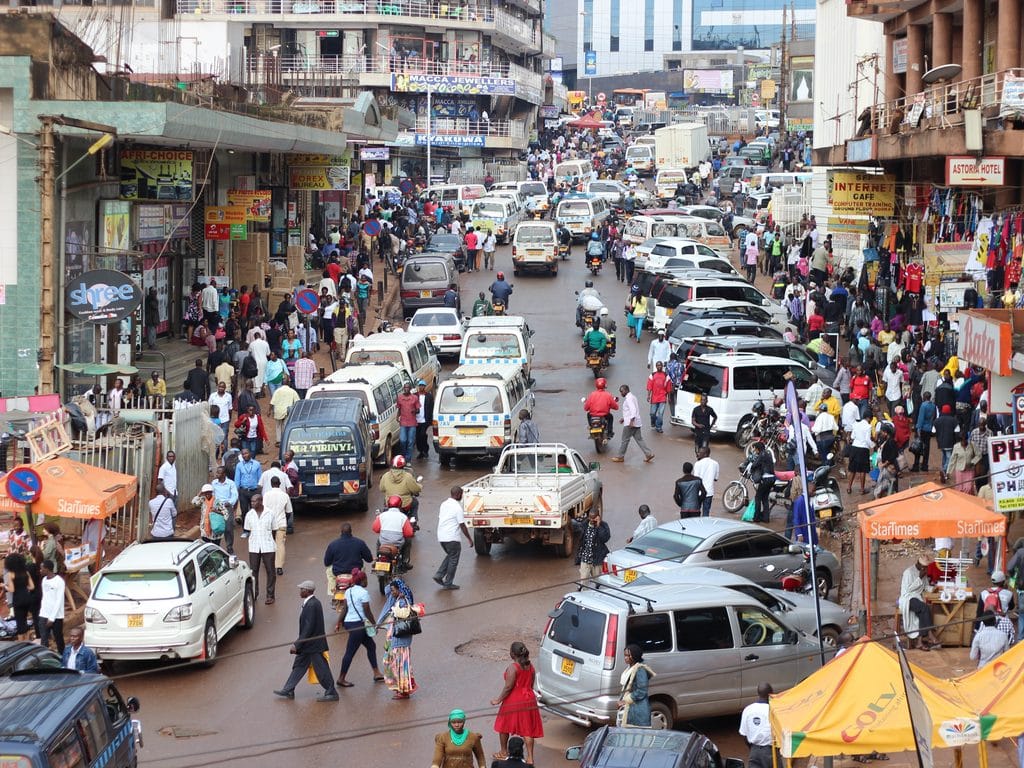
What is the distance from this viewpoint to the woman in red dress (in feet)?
47.4

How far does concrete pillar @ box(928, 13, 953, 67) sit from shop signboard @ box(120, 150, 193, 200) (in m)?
16.5

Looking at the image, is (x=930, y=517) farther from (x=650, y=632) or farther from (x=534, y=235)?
(x=534, y=235)

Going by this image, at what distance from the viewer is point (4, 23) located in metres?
26.9

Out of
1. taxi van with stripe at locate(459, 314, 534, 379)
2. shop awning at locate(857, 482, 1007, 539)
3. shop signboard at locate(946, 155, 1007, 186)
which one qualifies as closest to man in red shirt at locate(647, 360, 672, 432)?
taxi van with stripe at locate(459, 314, 534, 379)

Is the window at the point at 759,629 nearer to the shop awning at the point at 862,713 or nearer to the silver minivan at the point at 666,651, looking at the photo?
the silver minivan at the point at 666,651

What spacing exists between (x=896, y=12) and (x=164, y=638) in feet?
86.0

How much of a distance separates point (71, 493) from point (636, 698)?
28.0 ft

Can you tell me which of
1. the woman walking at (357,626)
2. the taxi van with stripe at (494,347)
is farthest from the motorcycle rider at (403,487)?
the taxi van with stripe at (494,347)

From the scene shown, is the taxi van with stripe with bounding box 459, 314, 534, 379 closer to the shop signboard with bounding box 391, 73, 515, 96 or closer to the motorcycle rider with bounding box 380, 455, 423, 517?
the motorcycle rider with bounding box 380, 455, 423, 517

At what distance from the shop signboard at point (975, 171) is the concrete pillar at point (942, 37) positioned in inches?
391

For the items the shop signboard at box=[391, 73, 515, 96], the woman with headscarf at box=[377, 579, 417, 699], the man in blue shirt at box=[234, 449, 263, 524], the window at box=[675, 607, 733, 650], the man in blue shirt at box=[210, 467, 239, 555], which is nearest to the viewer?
the window at box=[675, 607, 733, 650]

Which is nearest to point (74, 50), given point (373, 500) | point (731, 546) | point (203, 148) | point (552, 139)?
point (203, 148)

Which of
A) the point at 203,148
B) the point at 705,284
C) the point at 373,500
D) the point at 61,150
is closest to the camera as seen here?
the point at 373,500

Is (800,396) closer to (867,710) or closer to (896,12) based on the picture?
(896,12)
